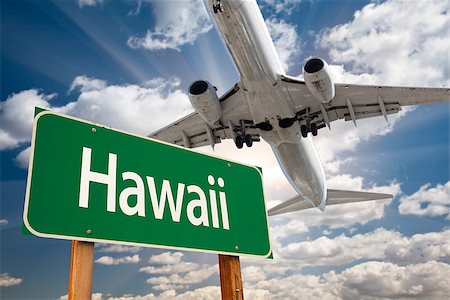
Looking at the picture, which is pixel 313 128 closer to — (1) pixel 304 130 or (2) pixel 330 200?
(1) pixel 304 130

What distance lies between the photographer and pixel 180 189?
1841 mm

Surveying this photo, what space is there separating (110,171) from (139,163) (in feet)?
0.52

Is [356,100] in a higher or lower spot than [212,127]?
lower

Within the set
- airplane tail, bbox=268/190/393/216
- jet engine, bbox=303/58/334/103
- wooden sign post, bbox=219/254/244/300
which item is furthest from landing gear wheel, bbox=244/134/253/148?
wooden sign post, bbox=219/254/244/300

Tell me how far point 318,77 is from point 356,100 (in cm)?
435

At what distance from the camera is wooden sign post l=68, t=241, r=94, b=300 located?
4.49 feet

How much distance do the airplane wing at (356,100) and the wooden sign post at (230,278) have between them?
14.1m

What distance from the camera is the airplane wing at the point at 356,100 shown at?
618 inches

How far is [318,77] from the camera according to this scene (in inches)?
538

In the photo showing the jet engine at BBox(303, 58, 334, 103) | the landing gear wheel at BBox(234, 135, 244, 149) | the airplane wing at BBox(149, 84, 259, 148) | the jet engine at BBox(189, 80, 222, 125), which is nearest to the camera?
the jet engine at BBox(303, 58, 334, 103)

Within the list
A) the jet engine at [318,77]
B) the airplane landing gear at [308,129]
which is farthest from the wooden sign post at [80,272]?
the airplane landing gear at [308,129]

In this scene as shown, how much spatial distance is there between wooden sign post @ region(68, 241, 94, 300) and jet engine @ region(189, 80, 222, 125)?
1400 cm

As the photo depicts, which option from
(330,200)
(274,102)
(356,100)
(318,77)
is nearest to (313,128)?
(356,100)

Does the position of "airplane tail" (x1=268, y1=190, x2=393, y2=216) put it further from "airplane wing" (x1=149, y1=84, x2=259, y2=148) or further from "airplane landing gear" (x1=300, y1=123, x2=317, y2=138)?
"airplane landing gear" (x1=300, y1=123, x2=317, y2=138)
